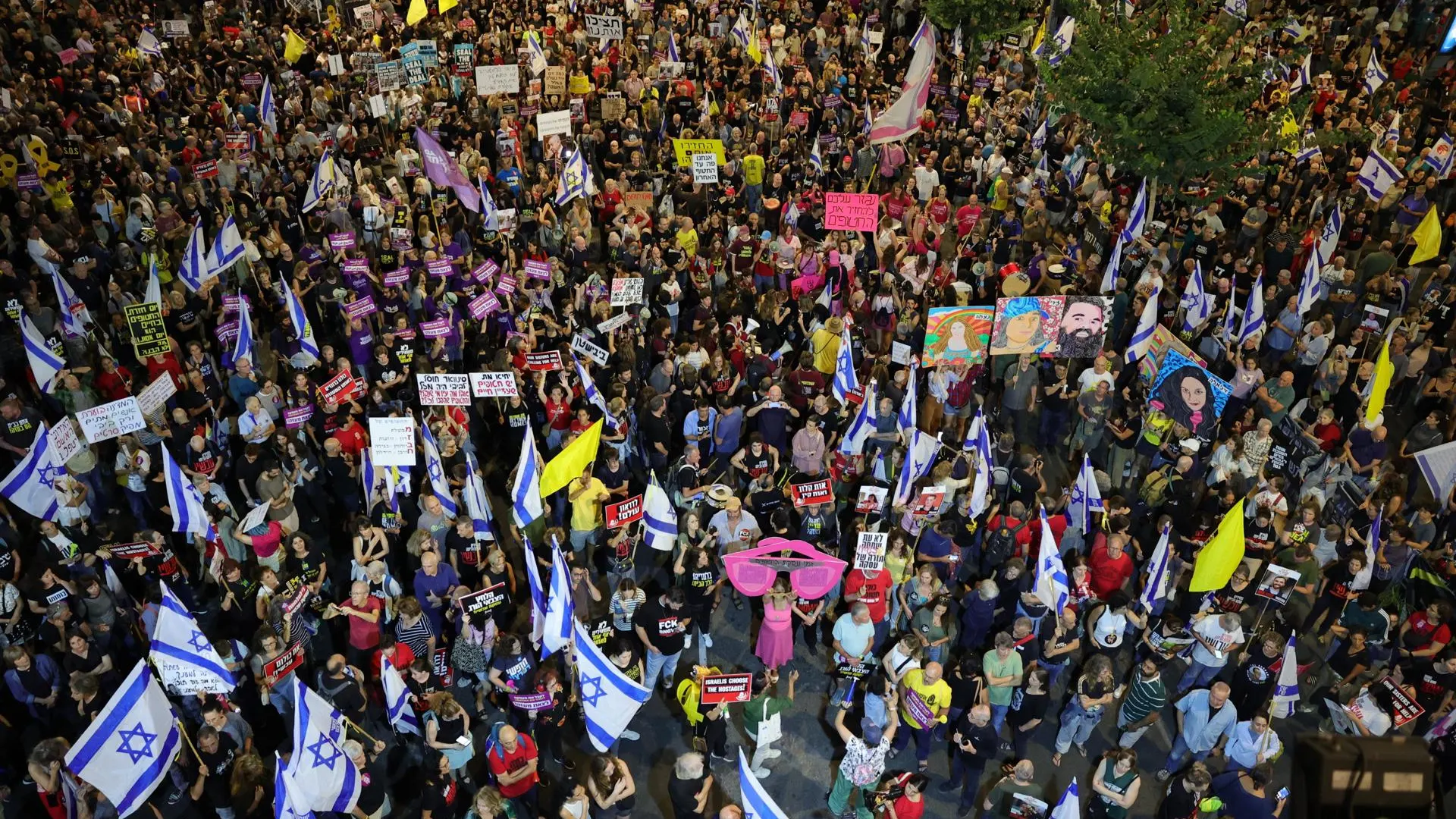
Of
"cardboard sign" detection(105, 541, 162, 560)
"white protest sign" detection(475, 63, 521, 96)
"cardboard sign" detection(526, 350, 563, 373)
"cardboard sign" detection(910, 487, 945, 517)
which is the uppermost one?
"white protest sign" detection(475, 63, 521, 96)

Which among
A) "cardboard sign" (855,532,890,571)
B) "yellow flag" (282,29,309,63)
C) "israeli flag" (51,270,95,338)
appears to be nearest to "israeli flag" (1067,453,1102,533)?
"cardboard sign" (855,532,890,571)

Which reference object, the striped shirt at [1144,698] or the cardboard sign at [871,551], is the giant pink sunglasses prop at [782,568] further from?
the striped shirt at [1144,698]

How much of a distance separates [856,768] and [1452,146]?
55.6ft

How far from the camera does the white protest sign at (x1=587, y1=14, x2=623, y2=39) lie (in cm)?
2320

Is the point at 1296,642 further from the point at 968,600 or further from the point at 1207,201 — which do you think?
the point at 1207,201

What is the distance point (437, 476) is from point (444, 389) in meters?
1.42

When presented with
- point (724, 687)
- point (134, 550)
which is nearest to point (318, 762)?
point (724, 687)

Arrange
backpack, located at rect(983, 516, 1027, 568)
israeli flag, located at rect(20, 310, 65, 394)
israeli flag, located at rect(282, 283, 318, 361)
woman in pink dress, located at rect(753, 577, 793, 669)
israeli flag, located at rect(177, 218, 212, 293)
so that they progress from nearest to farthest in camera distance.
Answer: woman in pink dress, located at rect(753, 577, 793, 669) → backpack, located at rect(983, 516, 1027, 568) → israeli flag, located at rect(20, 310, 65, 394) → israeli flag, located at rect(282, 283, 318, 361) → israeli flag, located at rect(177, 218, 212, 293)

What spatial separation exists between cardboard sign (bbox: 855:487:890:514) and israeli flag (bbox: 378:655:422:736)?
4830 millimetres

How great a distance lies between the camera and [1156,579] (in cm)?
1016

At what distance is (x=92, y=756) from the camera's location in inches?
300

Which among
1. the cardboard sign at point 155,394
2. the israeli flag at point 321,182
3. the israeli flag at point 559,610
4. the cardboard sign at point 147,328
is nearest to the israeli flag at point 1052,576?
the israeli flag at point 559,610

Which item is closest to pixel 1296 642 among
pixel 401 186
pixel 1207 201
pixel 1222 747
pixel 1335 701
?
pixel 1335 701

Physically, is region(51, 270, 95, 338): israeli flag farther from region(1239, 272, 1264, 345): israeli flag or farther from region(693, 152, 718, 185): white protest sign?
region(1239, 272, 1264, 345): israeli flag
